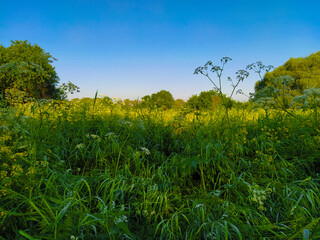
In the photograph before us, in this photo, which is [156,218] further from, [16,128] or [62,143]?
[62,143]

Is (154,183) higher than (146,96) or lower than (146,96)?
lower

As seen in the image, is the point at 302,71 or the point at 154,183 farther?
the point at 302,71

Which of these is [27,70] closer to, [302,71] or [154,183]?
[154,183]

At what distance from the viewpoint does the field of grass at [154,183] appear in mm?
1600

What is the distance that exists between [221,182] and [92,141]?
6.40 ft

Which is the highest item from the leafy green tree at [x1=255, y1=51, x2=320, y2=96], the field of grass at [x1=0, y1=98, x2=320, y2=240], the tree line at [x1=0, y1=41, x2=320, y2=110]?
the leafy green tree at [x1=255, y1=51, x2=320, y2=96]

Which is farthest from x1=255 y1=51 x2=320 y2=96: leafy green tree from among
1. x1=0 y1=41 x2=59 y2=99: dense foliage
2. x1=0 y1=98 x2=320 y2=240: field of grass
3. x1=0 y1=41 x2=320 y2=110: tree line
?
x1=0 y1=98 x2=320 y2=240: field of grass

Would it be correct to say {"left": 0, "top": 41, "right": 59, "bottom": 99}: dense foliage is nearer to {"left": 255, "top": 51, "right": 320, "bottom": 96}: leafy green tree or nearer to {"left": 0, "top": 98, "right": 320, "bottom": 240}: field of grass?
{"left": 0, "top": 98, "right": 320, "bottom": 240}: field of grass

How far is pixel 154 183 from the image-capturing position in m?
→ 2.32

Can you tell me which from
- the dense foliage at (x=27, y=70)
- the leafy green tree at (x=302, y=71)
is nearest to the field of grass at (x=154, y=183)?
the dense foliage at (x=27, y=70)

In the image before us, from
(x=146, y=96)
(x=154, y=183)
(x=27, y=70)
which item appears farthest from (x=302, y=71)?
(x=27, y=70)

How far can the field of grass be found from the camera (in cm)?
160

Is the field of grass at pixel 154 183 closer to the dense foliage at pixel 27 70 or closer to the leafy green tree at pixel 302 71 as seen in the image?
the dense foliage at pixel 27 70

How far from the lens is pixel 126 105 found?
5027mm
